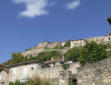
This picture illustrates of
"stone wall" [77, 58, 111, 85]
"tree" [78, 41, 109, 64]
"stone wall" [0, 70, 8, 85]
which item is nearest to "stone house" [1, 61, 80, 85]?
"stone wall" [0, 70, 8, 85]

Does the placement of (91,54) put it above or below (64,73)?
above

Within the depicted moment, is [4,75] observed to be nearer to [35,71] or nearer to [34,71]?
[34,71]

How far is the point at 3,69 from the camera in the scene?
43562 millimetres

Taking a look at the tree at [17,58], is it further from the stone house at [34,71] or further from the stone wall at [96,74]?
the stone wall at [96,74]

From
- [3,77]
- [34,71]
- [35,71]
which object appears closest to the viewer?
[35,71]

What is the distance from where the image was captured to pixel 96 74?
27.5 feet

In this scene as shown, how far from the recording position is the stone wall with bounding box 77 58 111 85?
26.2 ft

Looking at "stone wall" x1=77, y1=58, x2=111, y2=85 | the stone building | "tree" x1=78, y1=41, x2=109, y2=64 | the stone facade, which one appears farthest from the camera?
"tree" x1=78, y1=41, x2=109, y2=64

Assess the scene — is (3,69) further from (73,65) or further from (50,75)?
(73,65)

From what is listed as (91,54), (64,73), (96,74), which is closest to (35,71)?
(91,54)

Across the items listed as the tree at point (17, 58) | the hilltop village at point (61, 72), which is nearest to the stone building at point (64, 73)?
the hilltop village at point (61, 72)

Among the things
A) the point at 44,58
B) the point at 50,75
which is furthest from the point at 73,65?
the point at 44,58

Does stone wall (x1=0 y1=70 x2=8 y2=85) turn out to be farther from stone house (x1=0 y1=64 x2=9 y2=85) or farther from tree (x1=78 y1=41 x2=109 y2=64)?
tree (x1=78 y1=41 x2=109 y2=64)

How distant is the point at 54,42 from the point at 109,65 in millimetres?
99357
